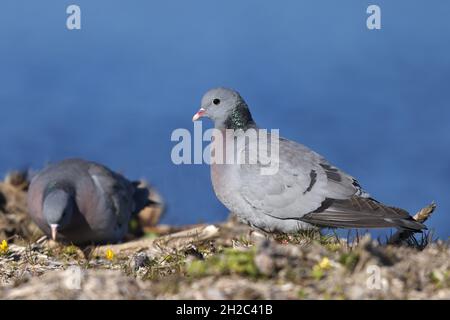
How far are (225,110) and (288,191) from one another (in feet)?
3.37

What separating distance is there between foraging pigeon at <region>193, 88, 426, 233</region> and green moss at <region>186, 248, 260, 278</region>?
1951 mm

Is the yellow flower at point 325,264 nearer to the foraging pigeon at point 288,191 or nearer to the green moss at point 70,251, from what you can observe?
the foraging pigeon at point 288,191

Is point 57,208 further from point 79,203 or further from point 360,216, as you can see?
point 360,216

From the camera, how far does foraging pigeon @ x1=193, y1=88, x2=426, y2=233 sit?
23.6ft

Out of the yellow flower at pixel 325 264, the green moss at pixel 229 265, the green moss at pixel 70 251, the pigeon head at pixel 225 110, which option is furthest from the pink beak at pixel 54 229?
the yellow flower at pixel 325 264

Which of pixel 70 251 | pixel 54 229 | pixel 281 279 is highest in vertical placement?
pixel 281 279

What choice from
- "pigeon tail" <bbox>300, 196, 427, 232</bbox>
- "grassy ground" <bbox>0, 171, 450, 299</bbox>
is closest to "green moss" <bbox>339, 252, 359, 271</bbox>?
"grassy ground" <bbox>0, 171, 450, 299</bbox>

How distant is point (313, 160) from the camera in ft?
24.6

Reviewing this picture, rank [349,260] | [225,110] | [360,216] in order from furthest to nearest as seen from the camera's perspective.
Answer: [225,110] < [360,216] < [349,260]

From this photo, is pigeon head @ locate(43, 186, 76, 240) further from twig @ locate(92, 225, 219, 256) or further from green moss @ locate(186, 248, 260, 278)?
green moss @ locate(186, 248, 260, 278)

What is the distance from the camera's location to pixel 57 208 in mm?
9828

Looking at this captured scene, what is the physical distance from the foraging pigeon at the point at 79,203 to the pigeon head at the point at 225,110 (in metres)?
2.80

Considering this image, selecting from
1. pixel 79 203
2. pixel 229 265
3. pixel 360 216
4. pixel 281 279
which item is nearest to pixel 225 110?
pixel 360 216
